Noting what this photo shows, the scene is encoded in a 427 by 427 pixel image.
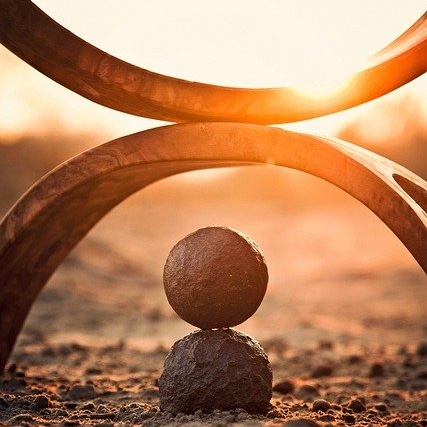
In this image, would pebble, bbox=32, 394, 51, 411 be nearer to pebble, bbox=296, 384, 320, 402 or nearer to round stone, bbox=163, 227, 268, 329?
round stone, bbox=163, 227, 268, 329

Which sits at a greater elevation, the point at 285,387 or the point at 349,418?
the point at 285,387

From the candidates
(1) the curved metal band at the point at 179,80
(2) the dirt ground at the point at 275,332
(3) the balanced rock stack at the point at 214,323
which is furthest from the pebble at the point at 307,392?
(1) the curved metal band at the point at 179,80

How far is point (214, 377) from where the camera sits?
4.92 meters

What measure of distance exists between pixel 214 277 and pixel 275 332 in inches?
269

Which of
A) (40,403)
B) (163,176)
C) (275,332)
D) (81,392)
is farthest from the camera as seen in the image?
(275,332)

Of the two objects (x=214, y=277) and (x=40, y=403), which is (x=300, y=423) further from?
(x=40, y=403)

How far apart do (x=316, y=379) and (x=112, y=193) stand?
11.3 ft

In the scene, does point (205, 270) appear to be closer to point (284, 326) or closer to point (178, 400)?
point (178, 400)

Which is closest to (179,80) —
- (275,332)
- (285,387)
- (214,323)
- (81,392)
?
(214,323)

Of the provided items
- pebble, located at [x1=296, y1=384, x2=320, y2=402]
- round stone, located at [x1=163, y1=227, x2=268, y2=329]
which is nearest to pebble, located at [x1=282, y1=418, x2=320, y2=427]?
round stone, located at [x1=163, y1=227, x2=268, y2=329]

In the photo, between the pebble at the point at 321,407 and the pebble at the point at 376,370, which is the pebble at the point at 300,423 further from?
the pebble at the point at 376,370

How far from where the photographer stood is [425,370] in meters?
7.97

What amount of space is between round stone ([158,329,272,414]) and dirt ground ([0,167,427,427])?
0.42 feet

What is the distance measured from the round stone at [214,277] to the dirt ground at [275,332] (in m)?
0.74
